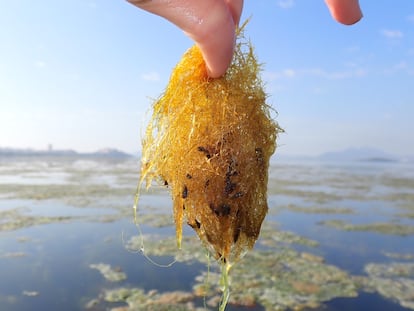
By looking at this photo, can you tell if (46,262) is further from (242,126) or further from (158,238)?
(242,126)

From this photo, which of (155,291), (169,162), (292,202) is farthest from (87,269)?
(292,202)

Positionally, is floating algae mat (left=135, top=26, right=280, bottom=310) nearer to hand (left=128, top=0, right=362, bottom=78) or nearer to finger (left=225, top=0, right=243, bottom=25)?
finger (left=225, top=0, right=243, bottom=25)

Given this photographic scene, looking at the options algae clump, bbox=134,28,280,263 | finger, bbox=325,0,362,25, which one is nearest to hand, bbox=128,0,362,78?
finger, bbox=325,0,362,25

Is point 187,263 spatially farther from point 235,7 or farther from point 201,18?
point 201,18

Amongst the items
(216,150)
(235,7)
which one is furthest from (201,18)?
(216,150)

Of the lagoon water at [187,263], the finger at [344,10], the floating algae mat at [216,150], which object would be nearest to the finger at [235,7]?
the finger at [344,10]

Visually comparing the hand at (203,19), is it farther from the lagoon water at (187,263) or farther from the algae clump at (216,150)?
the lagoon water at (187,263)
